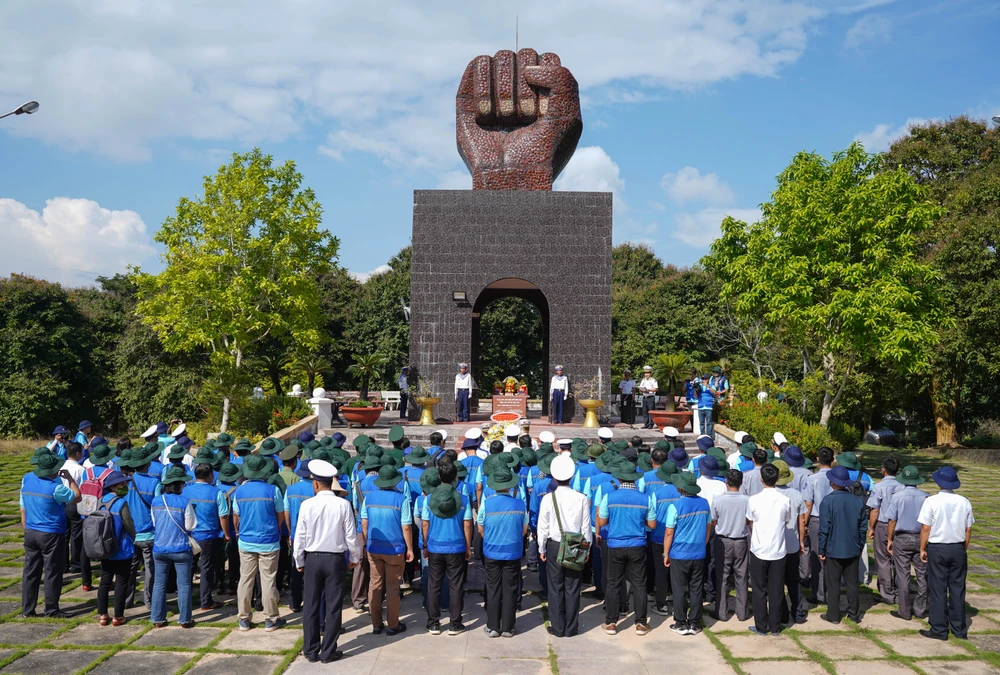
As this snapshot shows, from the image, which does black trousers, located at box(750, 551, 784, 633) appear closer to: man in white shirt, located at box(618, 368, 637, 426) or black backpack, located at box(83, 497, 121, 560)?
black backpack, located at box(83, 497, 121, 560)

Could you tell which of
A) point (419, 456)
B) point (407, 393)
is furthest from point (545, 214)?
point (419, 456)

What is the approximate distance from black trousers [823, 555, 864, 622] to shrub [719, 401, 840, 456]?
9319 mm

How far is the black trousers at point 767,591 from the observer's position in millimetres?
7039

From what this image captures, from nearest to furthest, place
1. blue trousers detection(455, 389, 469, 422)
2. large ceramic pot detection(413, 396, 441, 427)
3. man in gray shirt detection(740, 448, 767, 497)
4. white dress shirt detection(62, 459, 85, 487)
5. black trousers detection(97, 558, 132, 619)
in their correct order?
black trousers detection(97, 558, 132, 619)
man in gray shirt detection(740, 448, 767, 497)
white dress shirt detection(62, 459, 85, 487)
large ceramic pot detection(413, 396, 441, 427)
blue trousers detection(455, 389, 469, 422)

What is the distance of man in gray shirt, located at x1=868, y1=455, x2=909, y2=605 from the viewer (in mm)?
7938

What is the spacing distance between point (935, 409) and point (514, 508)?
26068 millimetres

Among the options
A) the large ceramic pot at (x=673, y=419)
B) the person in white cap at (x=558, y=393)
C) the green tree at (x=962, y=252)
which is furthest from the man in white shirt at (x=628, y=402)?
the green tree at (x=962, y=252)

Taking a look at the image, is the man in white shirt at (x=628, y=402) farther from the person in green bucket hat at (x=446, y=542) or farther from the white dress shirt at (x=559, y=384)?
the person in green bucket hat at (x=446, y=542)

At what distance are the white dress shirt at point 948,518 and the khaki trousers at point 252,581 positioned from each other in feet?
20.3

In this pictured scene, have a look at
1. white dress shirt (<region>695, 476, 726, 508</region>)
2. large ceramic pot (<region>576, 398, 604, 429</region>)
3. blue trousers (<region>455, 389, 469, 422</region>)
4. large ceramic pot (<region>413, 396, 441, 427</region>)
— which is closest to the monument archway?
blue trousers (<region>455, 389, 469, 422</region>)

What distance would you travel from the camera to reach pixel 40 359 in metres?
25.7

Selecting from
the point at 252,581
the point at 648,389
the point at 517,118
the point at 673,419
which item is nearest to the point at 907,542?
the point at 252,581

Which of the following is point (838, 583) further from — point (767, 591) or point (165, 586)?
point (165, 586)

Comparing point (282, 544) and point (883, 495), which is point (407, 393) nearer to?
point (282, 544)
